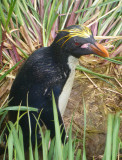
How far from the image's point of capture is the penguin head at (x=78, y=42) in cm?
128

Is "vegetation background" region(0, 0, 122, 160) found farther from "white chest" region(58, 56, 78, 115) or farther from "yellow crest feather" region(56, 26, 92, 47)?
"yellow crest feather" region(56, 26, 92, 47)

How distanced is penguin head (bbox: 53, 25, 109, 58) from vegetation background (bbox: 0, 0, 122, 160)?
0.55 metres

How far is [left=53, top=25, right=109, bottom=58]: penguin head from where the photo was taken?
1.28 meters

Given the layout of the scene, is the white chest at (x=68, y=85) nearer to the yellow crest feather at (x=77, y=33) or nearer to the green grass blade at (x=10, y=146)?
the yellow crest feather at (x=77, y=33)

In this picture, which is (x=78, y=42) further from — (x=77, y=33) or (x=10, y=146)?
(x=10, y=146)

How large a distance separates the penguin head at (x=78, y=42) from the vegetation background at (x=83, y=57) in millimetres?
547

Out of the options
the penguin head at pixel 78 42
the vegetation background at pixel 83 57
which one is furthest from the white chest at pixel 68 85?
the vegetation background at pixel 83 57

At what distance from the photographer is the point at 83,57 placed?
1.99 meters

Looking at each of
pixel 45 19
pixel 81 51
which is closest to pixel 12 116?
pixel 81 51

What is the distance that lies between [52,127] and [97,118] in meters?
A: 0.47

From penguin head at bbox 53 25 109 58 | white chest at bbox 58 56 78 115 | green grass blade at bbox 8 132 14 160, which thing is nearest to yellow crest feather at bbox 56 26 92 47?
penguin head at bbox 53 25 109 58

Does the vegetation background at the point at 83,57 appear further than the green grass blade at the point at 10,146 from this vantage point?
Yes

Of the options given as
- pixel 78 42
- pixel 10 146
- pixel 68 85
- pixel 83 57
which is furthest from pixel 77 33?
pixel 83 57

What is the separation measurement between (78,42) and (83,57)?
70 cm
